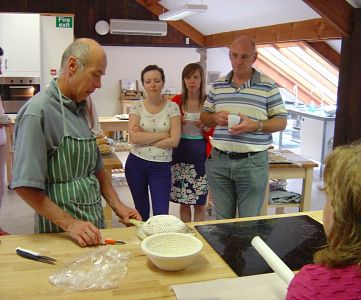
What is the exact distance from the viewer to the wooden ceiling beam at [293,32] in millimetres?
4441

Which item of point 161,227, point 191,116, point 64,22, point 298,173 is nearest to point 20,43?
point 64,22

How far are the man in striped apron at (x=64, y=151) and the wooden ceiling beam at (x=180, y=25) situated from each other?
6.29m

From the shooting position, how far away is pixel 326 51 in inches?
224

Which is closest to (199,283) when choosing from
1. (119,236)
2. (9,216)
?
(119,236)

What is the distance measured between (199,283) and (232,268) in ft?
0.49

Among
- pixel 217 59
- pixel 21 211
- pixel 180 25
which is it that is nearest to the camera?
pixel 21 211

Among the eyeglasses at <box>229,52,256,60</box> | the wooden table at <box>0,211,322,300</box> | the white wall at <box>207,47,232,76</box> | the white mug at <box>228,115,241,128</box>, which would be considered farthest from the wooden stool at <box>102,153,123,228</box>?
the white wall at <box>207,47,232,76</box>

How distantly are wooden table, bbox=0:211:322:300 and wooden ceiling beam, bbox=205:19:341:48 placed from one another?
3382 mm

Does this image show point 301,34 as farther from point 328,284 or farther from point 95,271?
point 328,284

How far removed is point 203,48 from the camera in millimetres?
8250

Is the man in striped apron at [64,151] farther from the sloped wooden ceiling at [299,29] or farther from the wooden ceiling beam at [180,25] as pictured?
the wooden ceiling beam at [180,25]

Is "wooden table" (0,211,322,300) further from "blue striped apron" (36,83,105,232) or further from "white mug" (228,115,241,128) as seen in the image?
"white mug" (228,115,241,128)

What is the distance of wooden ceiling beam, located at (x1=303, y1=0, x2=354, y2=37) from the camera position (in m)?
3.55

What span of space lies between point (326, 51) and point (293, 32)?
0.78 m
